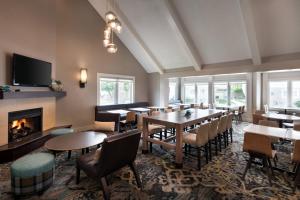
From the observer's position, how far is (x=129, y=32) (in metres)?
6.97

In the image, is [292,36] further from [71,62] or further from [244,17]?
[71,62]

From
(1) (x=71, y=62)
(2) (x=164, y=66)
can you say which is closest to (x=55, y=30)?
(1) (x=71, y=62)

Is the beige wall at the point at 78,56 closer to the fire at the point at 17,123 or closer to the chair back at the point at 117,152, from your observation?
the fire at the point at 17,123

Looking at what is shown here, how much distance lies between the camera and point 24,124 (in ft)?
14.1

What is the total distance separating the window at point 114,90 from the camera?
23.0ft

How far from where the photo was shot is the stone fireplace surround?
347 cm

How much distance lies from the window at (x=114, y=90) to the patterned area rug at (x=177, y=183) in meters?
3.82

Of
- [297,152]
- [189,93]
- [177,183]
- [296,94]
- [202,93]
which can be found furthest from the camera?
[189,93]

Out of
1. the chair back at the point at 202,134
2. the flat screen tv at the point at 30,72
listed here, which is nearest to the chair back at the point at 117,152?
the chair back at the point at 202,134

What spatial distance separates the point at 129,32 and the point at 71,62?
2709mm

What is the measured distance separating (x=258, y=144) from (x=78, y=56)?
236 inches

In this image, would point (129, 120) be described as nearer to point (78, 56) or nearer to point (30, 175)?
point (78, 56)

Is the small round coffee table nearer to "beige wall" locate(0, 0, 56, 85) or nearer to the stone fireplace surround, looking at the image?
the stone fireplace surround

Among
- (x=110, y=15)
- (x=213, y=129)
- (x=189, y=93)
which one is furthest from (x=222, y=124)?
(x=189, y=93)
